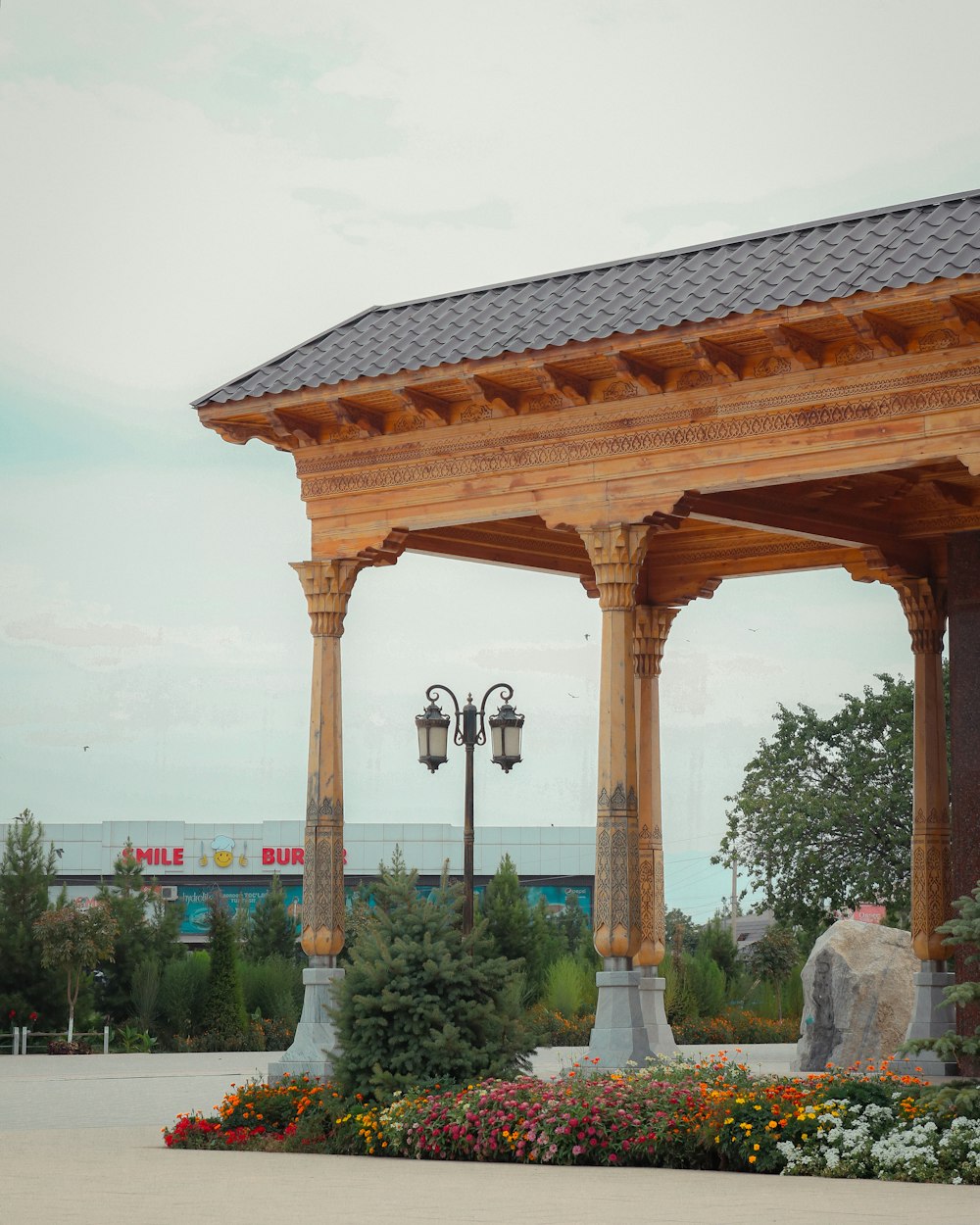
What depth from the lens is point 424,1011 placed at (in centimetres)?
1352

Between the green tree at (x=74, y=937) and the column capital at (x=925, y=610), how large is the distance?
54.5 feet

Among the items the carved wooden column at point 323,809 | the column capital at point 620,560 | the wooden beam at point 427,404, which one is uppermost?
the wooden beam at point 427,404

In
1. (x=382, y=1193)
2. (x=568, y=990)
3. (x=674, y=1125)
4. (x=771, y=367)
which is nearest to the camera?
(x=382, y=1193)

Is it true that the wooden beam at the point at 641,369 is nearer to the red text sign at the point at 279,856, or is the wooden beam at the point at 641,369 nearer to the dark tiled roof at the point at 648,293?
the dark tiled roof at the point at 648,293

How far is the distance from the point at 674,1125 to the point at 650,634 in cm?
703

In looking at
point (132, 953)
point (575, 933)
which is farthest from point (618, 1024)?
point (575, 933)

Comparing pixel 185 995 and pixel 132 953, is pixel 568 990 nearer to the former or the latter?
pixel 185 995

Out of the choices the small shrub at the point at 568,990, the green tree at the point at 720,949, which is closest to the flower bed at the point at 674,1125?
the small shrub at the point at 568,990

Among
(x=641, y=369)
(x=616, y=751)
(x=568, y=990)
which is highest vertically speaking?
(x=641, y=369)

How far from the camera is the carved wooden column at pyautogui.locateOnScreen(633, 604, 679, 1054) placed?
57.5 ft

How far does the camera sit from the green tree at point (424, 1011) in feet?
44.5

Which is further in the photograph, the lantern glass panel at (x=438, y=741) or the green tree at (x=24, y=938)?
the green tree at (x=24, y=938)

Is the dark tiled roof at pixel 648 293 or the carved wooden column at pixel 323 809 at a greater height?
the dark tiled roof at pixel 648 293

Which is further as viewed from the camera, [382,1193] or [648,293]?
[648,293]
